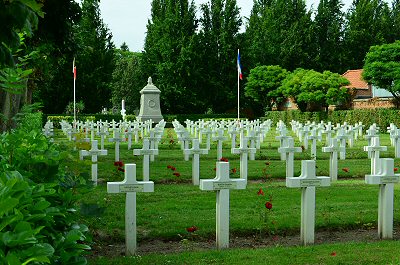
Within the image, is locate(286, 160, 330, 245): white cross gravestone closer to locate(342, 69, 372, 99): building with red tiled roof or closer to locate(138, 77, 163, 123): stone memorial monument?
locate(138, 77, 163, 123): stone memorial monument

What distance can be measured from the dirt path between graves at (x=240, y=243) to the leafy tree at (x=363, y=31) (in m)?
47.6

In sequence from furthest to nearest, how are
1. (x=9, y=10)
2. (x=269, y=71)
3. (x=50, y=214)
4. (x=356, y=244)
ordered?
(x=269, y=71), (x=356, y=244), (x=50, y=214), (x=9, y=10)

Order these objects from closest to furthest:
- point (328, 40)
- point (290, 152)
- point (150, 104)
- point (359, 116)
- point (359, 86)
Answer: point (290, 152)
point (359, 116)
point (150, 104)
point (359, 86)
point (328, 40)

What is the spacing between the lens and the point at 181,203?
28.3 feet

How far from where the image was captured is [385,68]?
3331cm

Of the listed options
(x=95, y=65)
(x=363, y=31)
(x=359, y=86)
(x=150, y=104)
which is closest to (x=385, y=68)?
(x=359, y=86)

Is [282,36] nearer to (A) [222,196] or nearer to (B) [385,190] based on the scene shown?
(B) [385,190]

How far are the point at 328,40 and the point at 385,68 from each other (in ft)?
65.5

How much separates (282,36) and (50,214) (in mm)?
51032

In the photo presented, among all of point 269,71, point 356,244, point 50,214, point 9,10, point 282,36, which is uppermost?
point 282,36

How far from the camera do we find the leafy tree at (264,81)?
46.6m

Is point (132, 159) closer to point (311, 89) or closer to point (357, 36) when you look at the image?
point (311, 89)

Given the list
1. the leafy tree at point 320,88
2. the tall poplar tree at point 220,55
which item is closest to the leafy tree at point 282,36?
the tall poplar tree at point 220,55

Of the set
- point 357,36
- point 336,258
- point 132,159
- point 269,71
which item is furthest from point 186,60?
point 336,258
